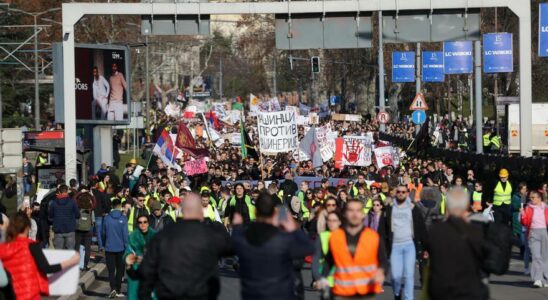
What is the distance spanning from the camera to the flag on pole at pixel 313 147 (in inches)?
1443

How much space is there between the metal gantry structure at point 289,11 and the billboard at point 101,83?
7.02 meters

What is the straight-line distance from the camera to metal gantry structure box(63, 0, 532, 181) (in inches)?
1194

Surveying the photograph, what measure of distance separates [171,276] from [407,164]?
27.6 m

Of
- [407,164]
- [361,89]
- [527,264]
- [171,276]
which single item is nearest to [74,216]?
[527,264]

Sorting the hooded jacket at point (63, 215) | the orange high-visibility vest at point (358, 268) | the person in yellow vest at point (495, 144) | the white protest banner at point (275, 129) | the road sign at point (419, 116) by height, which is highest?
the road sign at point (419, 116)

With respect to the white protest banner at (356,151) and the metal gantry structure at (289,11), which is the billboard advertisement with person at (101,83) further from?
the metal gantry structure at (289,11)

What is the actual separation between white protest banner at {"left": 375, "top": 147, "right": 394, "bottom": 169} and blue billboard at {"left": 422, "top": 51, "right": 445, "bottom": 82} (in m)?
10.6

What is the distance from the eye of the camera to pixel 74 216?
862 inches

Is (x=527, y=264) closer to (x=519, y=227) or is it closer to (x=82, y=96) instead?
(x=519, y=227)

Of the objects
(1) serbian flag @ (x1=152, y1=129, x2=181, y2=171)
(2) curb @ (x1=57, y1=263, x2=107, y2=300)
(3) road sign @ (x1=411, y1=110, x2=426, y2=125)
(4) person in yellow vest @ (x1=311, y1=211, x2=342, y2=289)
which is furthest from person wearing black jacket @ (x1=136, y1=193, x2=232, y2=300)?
(3) road sign @ (x1=411, y1=110, x2=426, y2=125)

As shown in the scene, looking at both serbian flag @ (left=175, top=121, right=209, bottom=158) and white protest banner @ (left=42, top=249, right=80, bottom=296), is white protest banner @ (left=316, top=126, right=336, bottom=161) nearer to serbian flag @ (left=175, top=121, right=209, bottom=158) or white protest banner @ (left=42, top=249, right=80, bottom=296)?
serbian flag @ (left=175, top=121, right=209, bottom=158)

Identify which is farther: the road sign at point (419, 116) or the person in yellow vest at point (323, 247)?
the road sign at point (419, 116)

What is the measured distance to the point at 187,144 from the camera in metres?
37.1

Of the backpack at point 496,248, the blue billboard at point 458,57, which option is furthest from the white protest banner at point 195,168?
the backpack at point 496,248
